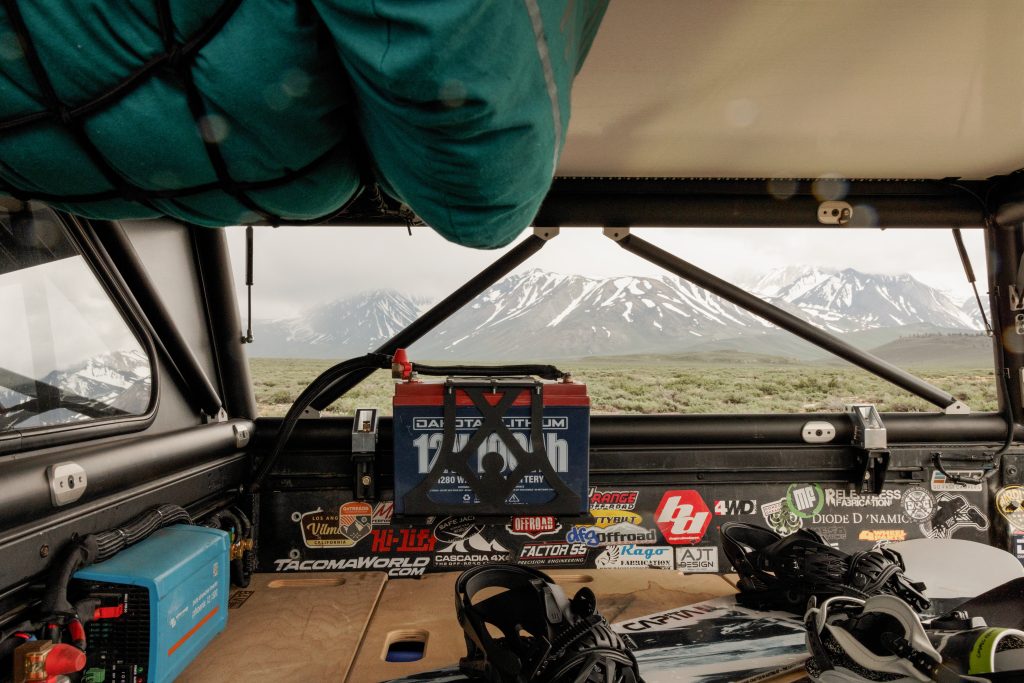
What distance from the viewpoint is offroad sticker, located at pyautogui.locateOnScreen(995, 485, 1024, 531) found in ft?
7.77

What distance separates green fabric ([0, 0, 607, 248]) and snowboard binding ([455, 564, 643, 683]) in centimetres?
100

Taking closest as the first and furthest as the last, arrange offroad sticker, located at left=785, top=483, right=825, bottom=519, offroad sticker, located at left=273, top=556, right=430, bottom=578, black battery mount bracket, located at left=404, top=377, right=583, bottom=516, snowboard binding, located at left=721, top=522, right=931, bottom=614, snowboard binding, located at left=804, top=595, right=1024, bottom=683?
1. snowboard binding, located at left=804, top=595, right=1024, bottom=683
2. snowboard binding, located at left=721, top=522, right=931, bottom=614
3. black battery mount bracket, located at left=404, top=377, right=583, bottom=516
4. offroad sticker, located at left=273, top=556, right=430, bottom=578
5. offroad sticker, located at left=785, top=483, right=825, bottom=519

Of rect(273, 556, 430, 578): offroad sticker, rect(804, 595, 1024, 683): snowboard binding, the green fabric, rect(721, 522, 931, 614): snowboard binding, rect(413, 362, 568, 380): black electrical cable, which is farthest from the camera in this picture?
rect(273, 556, 430, 578): offroad sticker

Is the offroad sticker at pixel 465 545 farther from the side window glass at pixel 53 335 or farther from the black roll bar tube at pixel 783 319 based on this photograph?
the black roll bar tube at pixel 783 319

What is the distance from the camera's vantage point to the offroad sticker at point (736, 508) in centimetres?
232

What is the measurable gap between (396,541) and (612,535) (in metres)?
0.80

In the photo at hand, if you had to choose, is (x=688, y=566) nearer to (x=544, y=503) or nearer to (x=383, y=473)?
(x=544, y=503)

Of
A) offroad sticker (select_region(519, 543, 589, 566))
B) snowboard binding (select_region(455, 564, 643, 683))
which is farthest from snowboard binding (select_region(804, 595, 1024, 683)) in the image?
offroad sticker (select_region(519, 543, 589, 566))

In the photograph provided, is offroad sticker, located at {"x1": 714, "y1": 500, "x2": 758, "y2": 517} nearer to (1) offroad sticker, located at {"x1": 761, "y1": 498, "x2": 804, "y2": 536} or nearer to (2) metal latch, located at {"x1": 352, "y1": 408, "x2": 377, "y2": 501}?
(1) offroad sticker, located at {"x1": 761, "y1": 498, "x2": 804, "y2": 536}

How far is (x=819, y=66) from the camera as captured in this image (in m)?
1.54

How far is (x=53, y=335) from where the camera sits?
1.56 meters

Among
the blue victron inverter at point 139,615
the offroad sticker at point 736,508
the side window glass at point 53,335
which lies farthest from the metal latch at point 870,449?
the side window glass at point 53,335

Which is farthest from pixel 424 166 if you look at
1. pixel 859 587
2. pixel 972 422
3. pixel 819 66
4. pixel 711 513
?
pixel 972 422

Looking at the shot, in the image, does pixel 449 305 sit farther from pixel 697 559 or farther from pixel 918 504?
pixel 918 504
